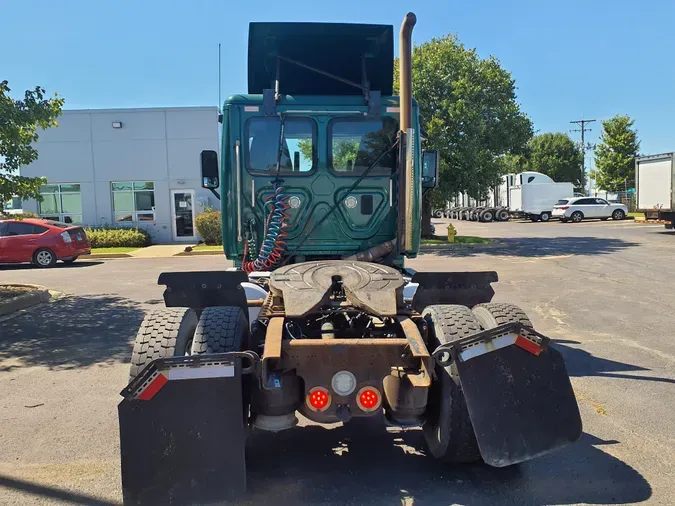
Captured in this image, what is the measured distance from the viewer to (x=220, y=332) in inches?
140

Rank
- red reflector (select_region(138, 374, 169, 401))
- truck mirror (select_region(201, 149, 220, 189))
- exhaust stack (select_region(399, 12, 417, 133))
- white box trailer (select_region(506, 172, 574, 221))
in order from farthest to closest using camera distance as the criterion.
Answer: white box trailer (select_region(506, 172, 574, 221))
truck mirror (select_region(201, 149, 220, 189))
exhaust stack (select_region(399, 12, 417, 133))
red reflector (select_region(138, 374, 169, 401))

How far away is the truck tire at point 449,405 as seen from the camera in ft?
10.9

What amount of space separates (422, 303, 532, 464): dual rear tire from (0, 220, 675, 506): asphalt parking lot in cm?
24

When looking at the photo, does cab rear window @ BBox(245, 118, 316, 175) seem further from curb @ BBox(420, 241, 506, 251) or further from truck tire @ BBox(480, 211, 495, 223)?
truck tire @ BBox(480, 211, 495, 223)

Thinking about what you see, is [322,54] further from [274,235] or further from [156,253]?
[156,253]

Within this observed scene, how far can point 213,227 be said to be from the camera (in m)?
22.8

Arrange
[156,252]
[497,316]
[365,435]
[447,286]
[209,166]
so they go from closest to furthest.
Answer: [497,316] < [365,435] < [447,286] < [209,166] < [156,252]

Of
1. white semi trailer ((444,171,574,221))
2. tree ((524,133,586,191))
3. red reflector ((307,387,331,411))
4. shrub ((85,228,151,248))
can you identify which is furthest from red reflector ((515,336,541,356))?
tree ((524,133,586,191))

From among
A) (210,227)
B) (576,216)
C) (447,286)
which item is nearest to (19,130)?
(447,286)

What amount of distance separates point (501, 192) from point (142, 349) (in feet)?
148

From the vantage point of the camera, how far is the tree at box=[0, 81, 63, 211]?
9.14 metres

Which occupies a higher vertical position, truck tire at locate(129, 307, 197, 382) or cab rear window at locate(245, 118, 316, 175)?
cab rear window at locate(245, 118, 316, 175)

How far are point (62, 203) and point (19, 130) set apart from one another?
17.4 meters

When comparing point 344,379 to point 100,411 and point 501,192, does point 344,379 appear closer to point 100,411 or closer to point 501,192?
point 100,411
